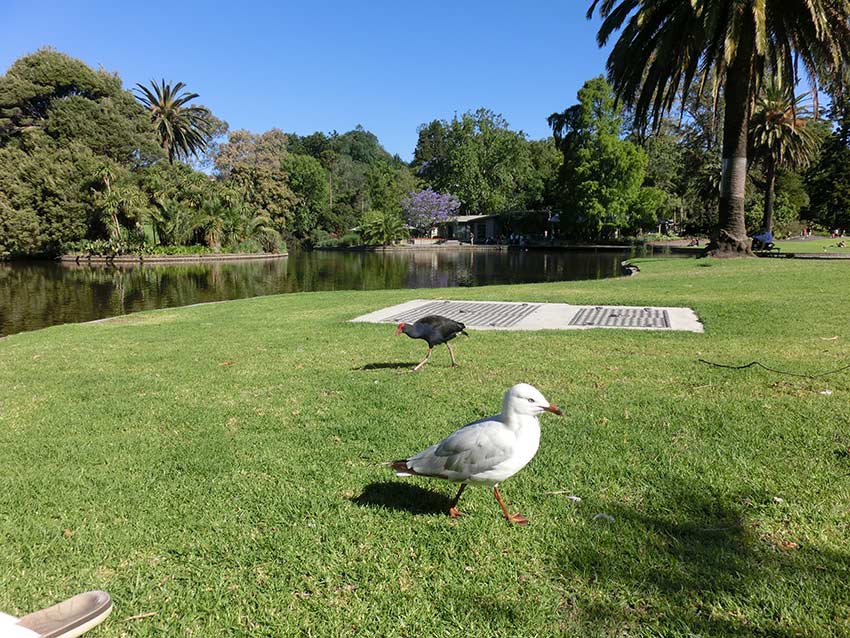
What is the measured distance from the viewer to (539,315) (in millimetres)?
9641

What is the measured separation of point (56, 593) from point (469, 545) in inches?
82.0

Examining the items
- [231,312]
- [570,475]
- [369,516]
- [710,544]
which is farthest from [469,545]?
[231,312]

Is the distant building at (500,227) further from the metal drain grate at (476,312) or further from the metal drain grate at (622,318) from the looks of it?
the metal drain grate at (622,318)

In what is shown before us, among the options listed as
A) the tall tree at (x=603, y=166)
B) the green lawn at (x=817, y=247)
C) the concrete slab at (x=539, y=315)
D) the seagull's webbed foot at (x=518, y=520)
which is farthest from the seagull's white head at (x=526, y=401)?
the tall tree at (x=603, y=166)

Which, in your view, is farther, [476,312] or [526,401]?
[476,312]

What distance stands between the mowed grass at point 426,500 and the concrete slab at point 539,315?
1.82 meters

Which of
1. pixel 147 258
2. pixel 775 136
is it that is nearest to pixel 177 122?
pixel 147 258

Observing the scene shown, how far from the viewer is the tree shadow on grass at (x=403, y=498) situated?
3226mm

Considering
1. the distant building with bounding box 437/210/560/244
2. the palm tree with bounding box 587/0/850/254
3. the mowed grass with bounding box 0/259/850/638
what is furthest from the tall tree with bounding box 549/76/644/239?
the mowed grass with bounding box 0/259/850/638

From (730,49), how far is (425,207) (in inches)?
1919

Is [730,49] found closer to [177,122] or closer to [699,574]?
[699,574]

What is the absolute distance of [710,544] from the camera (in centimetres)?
271

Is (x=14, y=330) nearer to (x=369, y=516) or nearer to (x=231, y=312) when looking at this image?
(x=231, y=312)

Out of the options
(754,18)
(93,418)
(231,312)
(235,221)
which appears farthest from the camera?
(235,221)
